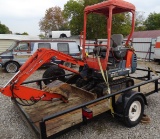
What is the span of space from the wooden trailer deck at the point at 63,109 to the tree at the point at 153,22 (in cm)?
3841

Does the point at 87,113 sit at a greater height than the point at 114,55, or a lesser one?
lesser

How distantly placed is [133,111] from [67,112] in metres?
1.76

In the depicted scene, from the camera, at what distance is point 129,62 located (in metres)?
4.63

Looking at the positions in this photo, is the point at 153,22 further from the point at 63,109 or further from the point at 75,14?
the point at 63,109

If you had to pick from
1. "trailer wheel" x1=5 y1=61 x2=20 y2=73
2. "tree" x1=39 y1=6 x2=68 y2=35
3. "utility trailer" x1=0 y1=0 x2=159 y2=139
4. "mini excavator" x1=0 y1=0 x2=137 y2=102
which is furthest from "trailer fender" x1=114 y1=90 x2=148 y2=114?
"tree" x1=39 y1=6 x2=68 y2=35

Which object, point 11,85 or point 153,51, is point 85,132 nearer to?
point 11,85

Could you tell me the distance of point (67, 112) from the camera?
2.74 meters

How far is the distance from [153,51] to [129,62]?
1108 cm

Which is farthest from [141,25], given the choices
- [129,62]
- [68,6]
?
[129,62]

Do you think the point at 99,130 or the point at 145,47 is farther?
the point at 145,47

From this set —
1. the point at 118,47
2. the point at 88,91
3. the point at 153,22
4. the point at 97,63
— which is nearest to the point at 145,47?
the point at 118,47

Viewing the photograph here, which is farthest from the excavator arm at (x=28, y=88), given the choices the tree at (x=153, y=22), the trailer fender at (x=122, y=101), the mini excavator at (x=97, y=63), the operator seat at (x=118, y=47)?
the tree at (x=153, y=22)

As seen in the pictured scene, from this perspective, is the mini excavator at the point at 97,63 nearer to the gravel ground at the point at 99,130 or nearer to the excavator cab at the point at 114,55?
the excavator cab at the point at 114,55

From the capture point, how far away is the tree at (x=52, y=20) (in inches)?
1623
